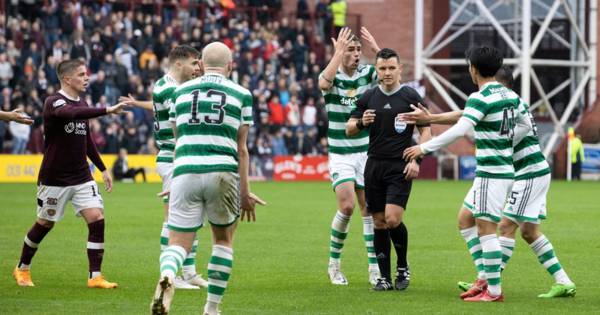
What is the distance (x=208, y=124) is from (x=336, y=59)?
11.0 ft

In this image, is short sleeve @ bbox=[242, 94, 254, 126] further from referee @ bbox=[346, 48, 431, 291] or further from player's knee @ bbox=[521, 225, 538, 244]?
player's knee @ bbox=[521, 225, 538, 244]

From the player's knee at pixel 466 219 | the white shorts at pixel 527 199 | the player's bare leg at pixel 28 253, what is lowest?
the player's bare leg at pixel 28 253

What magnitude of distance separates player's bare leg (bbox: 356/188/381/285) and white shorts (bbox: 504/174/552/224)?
70.7 inches

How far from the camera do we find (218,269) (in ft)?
30.7

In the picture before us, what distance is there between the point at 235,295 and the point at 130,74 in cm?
2715

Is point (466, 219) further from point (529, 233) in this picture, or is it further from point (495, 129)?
point (495, 129)

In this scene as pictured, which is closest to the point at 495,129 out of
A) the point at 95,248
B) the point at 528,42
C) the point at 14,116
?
the point at 95,248

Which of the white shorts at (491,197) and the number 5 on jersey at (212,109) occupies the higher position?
the number 5 on jersey at (212,109)

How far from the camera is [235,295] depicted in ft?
37.4

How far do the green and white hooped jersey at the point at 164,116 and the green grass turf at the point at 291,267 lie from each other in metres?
1.45

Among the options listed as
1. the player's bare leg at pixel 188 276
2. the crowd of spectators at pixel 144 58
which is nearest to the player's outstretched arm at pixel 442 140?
the player's bare leg at pixel 188 276

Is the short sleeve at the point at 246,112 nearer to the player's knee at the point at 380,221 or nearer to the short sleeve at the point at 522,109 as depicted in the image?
the short sleeve at the point at 522,109

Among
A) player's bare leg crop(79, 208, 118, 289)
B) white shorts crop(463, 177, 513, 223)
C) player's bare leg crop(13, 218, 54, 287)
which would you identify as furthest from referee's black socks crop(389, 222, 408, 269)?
player's bare leg crop(13, 218, 54, 287)

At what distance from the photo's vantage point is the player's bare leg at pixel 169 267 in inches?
339
